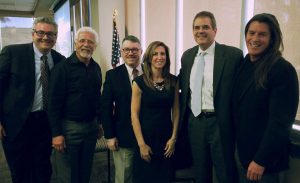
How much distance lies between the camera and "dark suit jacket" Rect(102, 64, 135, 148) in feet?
6.43

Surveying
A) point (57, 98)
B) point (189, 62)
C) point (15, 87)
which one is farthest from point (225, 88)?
point (15, 87)

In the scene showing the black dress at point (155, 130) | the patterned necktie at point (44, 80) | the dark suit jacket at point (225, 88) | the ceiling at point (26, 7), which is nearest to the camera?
the dark suit jacket at point (225, 88)

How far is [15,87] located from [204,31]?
147cm

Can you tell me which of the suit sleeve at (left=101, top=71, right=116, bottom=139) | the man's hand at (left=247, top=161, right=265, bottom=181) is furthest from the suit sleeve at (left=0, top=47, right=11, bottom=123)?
the man's hand at (left=247, top=161, right=265, bottom=181)

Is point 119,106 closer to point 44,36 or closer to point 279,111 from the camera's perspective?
point 44,36

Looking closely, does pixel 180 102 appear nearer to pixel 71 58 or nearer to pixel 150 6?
pixel 71 58

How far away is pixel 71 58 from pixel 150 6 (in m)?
2.47

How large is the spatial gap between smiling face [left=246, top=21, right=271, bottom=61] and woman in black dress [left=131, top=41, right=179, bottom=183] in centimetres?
60

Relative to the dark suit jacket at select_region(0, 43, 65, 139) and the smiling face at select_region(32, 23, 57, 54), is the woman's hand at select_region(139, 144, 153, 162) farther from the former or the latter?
the smiling face at select_region(32, 23, 57, 54)

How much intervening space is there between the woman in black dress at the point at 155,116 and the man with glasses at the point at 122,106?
0.12 meters

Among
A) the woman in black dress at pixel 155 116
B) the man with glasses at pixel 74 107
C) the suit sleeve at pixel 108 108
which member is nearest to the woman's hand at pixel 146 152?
the woman in black dress at pixel 155 116

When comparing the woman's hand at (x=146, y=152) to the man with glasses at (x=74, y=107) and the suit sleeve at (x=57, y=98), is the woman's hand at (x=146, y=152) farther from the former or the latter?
the suit sleeve at (x=57, y=98)

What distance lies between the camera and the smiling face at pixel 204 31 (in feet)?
6.14

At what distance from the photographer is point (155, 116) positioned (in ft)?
6.02
